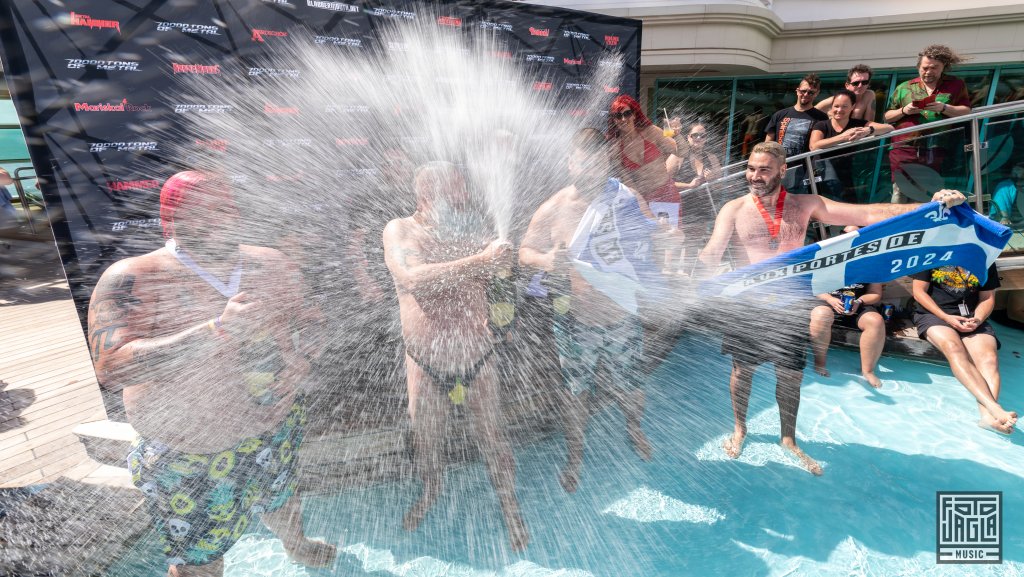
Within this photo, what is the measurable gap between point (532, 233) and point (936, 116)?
15.6 feet

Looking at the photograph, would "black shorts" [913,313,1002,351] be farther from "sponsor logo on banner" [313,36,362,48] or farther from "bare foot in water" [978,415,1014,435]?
"sponsor logo on banner" [313,36,362,48]

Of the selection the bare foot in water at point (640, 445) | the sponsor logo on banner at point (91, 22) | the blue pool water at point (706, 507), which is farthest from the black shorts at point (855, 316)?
the sponsor logo on banner at point (91, 22)

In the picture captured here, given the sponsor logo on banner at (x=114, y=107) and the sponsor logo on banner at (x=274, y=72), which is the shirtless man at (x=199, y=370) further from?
the sponsor logo on banner at (x=274, y=72)

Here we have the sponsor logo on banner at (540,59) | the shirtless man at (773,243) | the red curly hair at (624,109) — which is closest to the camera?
the shirtless man at (773,243)

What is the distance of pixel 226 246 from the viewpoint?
204 centimetres

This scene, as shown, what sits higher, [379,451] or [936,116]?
[936,116]

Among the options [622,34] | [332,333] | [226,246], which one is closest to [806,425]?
[332,333]

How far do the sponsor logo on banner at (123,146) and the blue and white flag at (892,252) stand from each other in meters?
4.51

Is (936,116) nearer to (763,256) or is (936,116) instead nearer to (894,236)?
(894,236)

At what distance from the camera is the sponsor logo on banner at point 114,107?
131 inches

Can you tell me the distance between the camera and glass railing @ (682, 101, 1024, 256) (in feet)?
15.2

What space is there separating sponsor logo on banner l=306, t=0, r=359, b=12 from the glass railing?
465cm

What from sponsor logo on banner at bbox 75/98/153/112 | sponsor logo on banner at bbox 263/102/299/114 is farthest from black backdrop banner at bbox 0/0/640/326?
sponsor logo on banner at bbox 263/102/299/114

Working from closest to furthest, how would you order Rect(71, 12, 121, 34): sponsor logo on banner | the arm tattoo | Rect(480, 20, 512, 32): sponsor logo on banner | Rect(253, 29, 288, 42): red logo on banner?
the arm tattoo
Rect(71, 12, 121, 34): sponsor logo on banner
Rect(253, 29, 288, 42): red logo on banner
Rect(480, 20, 512, 32): sponsor logo on banner
